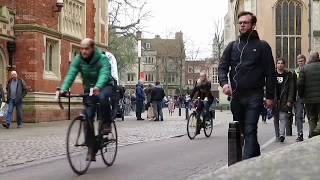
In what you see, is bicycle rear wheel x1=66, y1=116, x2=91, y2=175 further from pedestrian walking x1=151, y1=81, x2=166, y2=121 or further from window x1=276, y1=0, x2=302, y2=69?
window x1=276, y1=0, x2=302, y2=69

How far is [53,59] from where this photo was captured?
2289 centimetres

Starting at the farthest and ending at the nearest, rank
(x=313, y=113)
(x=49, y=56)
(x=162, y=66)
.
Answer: (x=162, y=66)
(x=49, y=56)
(x=313, y=113)

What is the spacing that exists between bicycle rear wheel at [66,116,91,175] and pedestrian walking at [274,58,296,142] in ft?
18.8

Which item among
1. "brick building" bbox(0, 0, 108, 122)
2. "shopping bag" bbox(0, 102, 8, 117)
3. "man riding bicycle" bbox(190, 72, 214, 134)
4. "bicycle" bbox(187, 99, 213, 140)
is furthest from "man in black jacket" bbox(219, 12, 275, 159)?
"brick building" bbox(0, 0, 108, 122)

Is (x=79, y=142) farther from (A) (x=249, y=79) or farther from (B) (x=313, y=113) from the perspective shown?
(B) (x=313, y=113)

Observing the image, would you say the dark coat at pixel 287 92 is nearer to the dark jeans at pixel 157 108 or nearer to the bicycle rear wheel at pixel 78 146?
the bicycle rear wheel at pixel 78 146

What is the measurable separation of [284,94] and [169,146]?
267 cm

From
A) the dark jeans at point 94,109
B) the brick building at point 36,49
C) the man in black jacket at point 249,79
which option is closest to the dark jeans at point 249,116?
the man in black jacket at point 249,79

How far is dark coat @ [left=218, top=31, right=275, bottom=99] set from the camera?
6.64m

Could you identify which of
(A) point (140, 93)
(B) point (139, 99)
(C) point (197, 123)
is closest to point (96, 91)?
(C) point (197, 123)

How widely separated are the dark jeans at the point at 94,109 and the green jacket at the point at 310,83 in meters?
4.41

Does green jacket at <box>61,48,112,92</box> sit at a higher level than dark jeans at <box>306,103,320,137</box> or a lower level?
higher

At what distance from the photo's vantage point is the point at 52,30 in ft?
72.5

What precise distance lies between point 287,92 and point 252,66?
19.0 ft
